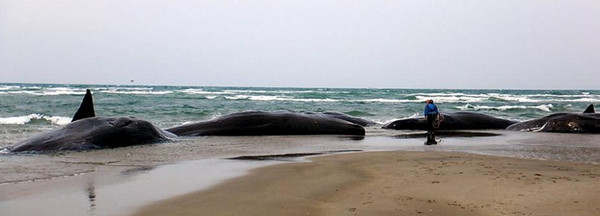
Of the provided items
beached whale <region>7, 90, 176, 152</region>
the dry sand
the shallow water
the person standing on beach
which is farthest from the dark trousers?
beached whale <region>7, 90, 176, 152</region>

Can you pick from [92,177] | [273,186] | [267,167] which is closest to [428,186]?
[273,186]

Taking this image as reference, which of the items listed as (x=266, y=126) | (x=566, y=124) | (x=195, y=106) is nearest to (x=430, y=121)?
(x=266, y=126)

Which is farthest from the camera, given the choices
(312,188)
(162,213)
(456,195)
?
(312,188)

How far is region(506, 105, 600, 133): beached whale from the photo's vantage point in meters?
15.3

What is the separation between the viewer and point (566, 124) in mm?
15477

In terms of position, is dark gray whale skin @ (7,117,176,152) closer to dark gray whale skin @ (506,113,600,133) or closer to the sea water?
the sea water

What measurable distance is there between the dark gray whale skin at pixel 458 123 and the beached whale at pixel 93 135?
7.96 metres

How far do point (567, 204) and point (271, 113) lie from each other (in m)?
10.7

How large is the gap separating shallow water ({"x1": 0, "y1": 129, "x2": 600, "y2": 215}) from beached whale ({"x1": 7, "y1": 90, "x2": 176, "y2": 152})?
46 centimetres

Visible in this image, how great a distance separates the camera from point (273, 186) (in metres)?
5.61

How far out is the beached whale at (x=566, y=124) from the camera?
15.3m

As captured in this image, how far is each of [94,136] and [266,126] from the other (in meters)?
4.81

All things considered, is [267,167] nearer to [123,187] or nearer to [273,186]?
[273,186]

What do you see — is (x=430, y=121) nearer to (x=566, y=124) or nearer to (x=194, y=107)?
(x=566, y=124)
